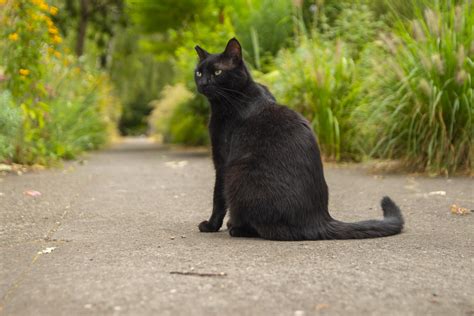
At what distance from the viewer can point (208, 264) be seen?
94.3 inches

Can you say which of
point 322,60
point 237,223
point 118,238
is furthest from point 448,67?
point 118,238

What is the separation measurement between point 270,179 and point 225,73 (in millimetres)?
799

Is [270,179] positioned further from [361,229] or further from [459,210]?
[459,210]

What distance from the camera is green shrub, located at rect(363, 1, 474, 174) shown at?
17.8 ft

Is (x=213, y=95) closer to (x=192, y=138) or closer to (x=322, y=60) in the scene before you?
(x=322, y=60)

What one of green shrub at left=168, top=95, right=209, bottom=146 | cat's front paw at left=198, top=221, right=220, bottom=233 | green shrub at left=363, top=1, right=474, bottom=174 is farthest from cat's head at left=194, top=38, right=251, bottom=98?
green shrub at left=168, top=95, right=209, bottom=146

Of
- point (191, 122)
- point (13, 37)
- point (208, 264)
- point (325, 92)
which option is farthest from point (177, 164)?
point (208, 264)

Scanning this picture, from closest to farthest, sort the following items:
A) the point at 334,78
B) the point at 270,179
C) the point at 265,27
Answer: the point at 270,179
the point at 334,78
the point at 265,27

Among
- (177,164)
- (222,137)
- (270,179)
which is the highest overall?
(222,137)

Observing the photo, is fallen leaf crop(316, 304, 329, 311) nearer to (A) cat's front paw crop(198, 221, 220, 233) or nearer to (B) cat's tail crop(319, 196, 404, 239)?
(B) cat's tail crop(319, 196, 404, 239)

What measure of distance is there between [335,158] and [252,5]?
3616 mm

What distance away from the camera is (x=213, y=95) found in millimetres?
3396

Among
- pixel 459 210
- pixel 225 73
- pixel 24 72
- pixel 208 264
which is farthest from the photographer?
pixel 24 72

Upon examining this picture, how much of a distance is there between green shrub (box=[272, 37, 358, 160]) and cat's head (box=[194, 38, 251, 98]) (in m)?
3.45
